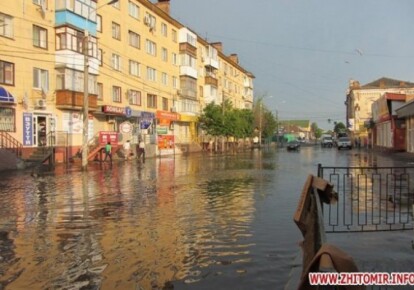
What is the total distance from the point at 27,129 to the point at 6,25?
7279 mm

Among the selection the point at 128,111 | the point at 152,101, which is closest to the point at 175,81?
the point at 152,101

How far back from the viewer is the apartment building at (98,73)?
103 ft

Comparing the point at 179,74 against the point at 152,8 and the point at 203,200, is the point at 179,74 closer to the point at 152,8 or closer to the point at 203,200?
the point at 152,8

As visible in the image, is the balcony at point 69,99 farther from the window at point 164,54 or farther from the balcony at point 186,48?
the balcony at point 186,48

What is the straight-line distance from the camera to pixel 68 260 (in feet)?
22.7

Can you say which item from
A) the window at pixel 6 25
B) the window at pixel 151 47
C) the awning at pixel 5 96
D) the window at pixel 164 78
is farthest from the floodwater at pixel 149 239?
the window at pixel 164 78

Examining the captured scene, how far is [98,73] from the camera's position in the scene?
40938 mm

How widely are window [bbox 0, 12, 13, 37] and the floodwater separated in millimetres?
18669

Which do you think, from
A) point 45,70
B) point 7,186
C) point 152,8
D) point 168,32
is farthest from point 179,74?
point 7,186

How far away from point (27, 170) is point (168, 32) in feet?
114

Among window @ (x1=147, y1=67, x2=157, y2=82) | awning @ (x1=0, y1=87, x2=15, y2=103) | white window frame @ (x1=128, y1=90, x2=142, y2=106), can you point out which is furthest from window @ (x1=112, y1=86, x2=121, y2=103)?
awning @ (x1=0, y1=87, x2=15, y2=103)

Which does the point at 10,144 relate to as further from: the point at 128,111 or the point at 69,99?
the point at 128,111

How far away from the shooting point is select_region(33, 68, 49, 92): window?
3325 cm

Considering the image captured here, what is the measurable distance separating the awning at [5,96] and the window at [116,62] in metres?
15.8
